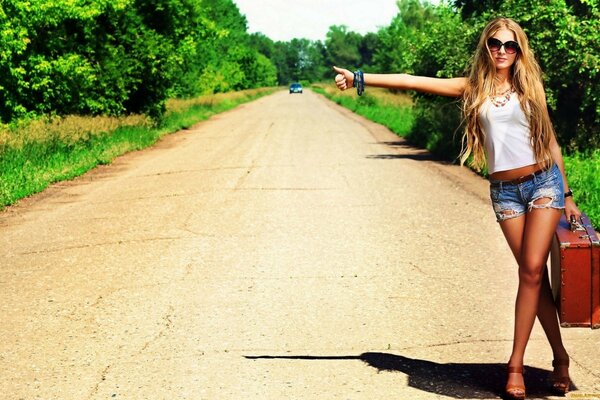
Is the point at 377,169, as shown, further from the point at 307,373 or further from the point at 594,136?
the point at 307,373

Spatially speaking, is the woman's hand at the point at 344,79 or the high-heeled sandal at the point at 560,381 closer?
the high-heeled sandal at the point at 560,381

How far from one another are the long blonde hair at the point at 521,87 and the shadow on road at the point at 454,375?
3.90 ft

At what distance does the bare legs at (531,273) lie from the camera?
166 inches

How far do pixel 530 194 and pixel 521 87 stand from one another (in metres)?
0.52

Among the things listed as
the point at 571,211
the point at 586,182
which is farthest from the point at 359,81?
the point at 586,182

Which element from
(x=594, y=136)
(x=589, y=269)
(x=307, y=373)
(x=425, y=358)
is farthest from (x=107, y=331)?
(x=594, y=136)

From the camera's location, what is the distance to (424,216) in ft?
35.1

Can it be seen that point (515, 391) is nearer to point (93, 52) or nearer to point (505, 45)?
point (505, 45)

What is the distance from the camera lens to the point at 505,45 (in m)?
4.27

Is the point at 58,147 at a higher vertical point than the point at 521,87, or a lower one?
lower

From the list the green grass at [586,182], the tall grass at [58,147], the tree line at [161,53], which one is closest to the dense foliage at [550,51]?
the tree line at [161,53]

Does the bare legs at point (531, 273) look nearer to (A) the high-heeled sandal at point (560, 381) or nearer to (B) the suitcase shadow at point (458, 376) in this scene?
(A) the high-heeled sandal at point (560, 381)

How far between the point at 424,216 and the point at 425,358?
18.6ft

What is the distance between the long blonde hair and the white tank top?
0.03 meters
